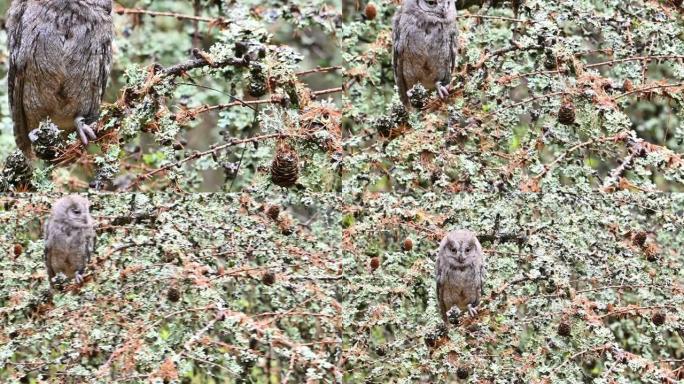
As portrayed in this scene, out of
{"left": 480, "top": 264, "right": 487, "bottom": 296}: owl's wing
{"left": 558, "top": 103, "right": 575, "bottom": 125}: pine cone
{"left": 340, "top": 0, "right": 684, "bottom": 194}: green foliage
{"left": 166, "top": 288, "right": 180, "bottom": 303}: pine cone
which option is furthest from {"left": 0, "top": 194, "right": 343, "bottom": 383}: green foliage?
{"left": 558, "top": 103, "right": 575, "bottom": 125}: pine cone

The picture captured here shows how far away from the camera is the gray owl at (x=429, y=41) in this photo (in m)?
2.22

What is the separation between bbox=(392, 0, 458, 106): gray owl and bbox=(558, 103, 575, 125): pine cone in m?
0.26

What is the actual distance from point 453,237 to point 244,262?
52 cm

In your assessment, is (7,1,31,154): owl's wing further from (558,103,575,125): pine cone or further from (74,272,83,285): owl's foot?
(558,103,575,125): pine cone

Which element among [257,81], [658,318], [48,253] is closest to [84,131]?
[48,253]

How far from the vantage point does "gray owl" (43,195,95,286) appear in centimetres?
202

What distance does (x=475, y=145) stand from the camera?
2.44m

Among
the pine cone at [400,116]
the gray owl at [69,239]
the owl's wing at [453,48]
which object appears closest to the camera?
the gray owl at [69,239]

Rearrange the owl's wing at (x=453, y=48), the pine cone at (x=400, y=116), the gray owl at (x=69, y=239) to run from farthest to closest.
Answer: the owl's wing at (x=453, y=48) < the pine cone at (x=400, y=116) < the gray owl at (x=69, y=239)

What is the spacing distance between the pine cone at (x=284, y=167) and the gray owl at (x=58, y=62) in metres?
0.40

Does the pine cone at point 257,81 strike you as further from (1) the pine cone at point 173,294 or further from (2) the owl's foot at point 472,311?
(2) the owl's foot at point 472,311

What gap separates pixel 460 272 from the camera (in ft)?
6.77

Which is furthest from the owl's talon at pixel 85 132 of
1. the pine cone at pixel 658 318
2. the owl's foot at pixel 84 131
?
the pine cone at pixel 658 318

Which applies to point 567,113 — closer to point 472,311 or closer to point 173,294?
point 472,311
